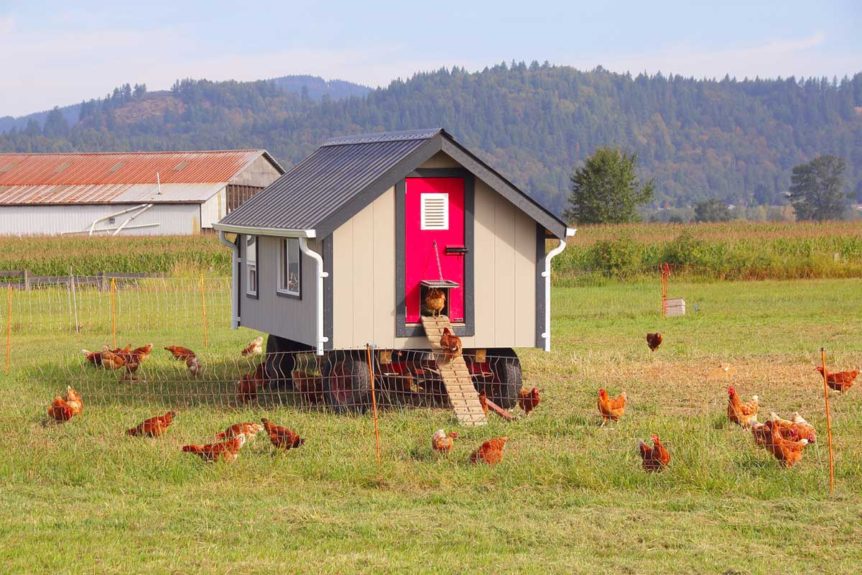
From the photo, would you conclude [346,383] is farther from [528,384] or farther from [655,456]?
[655,456]

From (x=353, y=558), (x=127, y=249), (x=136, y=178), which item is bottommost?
(x=353, y=558)

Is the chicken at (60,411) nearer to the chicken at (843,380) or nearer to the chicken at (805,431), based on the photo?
the chicken at (805,431)

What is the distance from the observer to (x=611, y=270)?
38.1 m

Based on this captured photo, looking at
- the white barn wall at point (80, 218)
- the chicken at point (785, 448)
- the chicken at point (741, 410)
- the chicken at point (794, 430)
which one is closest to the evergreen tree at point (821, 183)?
the white barn wall at point (80, 218)

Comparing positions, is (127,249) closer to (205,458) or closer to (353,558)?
(205,458)

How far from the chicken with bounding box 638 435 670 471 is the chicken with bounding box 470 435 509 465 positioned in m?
1.33

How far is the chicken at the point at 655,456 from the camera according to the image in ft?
34.4

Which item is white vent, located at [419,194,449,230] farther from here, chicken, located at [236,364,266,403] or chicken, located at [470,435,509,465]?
chicken, located at [470,435,509,465]

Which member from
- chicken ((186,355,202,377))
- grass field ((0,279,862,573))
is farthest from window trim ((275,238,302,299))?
chicken ((186,355,202,377))

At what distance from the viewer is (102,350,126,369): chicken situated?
18.1 m

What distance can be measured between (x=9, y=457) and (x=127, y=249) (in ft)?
112

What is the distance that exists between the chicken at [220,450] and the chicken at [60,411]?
293cm

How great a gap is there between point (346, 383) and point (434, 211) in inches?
98.2

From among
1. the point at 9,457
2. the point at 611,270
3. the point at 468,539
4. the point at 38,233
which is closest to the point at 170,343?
the point at 9,457
